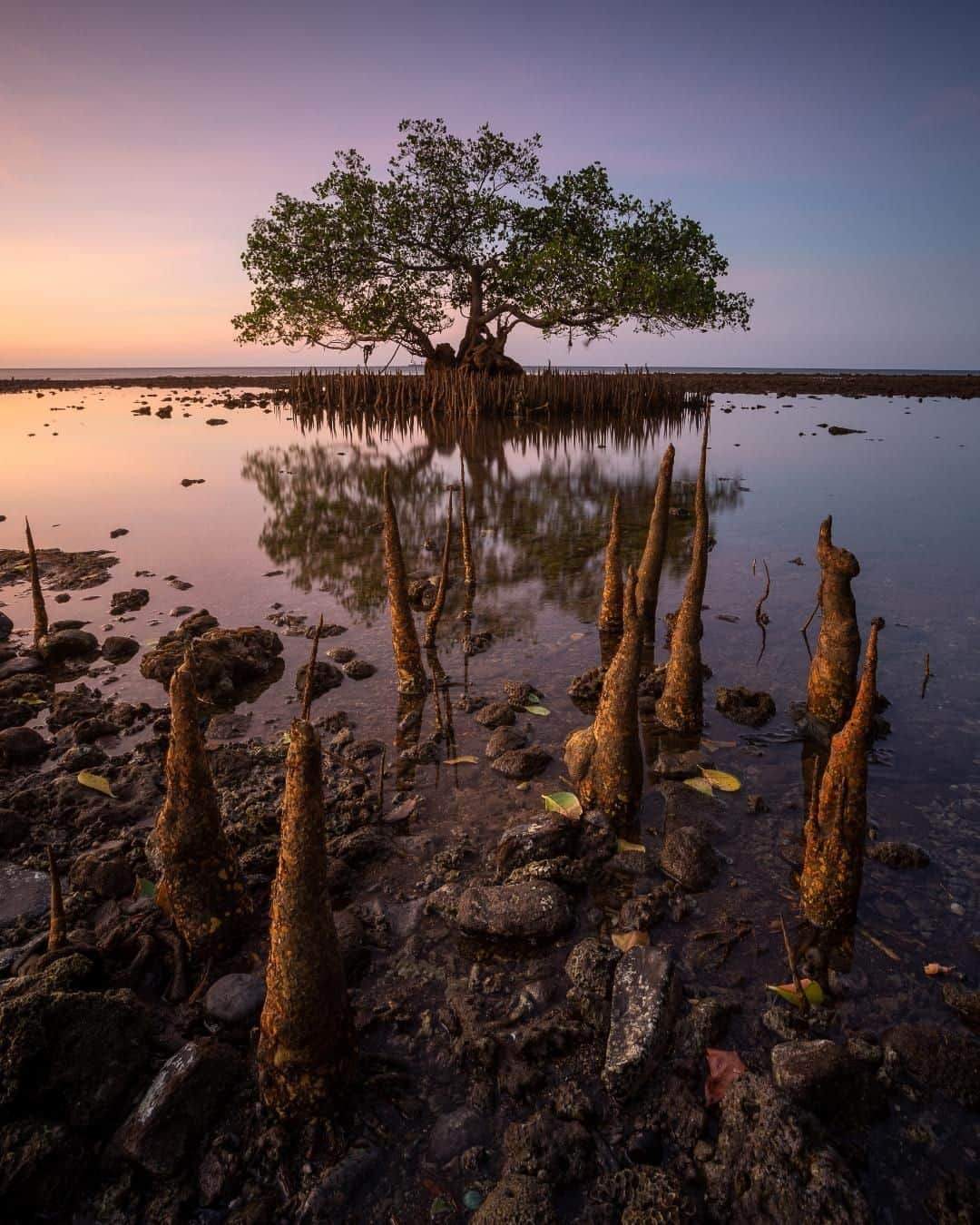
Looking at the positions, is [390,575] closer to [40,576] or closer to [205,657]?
[205,657]

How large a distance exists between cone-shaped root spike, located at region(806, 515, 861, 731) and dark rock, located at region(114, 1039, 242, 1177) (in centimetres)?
446

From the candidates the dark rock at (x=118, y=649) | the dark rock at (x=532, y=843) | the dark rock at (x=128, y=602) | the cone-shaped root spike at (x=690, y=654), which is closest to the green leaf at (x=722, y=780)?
the cone-shaped root spike at (x=690, y=654)

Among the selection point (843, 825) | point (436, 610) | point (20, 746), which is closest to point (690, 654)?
point (843, 825)

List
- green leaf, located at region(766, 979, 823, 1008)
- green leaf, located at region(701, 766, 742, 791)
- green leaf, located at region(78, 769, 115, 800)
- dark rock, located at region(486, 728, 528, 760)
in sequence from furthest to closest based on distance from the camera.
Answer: dark rock, located at region(486, 728, 528, 760), green leaf, located at region(701, 766, 742, 791), green leaf, located at region(78, 769, 115, 800), green leaf, located at region(766, 979, 823, 1008)

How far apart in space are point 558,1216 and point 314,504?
14.0 metres

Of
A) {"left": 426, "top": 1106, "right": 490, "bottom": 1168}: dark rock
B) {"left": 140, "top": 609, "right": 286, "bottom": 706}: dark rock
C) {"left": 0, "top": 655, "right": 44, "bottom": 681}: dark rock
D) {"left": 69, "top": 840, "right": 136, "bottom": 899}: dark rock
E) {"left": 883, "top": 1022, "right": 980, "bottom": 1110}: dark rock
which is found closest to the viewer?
{"left": 426, "top": 1106, "right": 490, "bottom": 1168}: dark rock

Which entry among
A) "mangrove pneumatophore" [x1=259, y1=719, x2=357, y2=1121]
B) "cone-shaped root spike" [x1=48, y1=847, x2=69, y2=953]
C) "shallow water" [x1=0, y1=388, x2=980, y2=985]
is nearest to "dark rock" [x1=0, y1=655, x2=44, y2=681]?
"shallow water" [x1=0, y1=388, x2=980, y2=985]

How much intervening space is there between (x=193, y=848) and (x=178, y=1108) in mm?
1036

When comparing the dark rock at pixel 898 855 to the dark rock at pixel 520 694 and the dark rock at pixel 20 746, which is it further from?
the dark rock at pixel 20 746

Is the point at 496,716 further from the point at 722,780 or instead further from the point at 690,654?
the point at 722,780

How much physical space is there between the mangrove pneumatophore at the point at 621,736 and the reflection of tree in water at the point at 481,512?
3502mm

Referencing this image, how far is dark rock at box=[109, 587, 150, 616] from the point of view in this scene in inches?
328

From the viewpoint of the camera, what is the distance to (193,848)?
122 inches

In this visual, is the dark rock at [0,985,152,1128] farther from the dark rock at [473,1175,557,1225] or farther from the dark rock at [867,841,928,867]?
the dark rock at [867,841,928,867]
